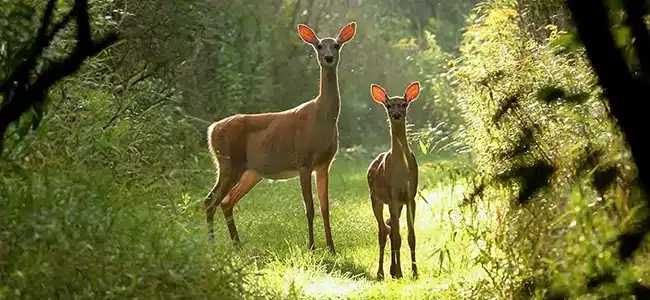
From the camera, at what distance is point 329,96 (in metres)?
9.83

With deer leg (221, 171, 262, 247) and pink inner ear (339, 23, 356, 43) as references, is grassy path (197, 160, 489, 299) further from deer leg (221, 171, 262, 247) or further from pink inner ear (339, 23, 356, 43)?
pink inner ear (339, 23, 356, 43)

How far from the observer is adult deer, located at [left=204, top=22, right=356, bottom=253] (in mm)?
9727

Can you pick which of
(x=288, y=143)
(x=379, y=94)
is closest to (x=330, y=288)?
(x=379, y=94)

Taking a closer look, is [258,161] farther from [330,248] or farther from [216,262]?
[216,262]

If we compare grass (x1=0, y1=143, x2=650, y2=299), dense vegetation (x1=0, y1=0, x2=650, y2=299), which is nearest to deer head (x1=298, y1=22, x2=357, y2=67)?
dense vegetation (x1=0, y1=0, x2=650, y2=299)

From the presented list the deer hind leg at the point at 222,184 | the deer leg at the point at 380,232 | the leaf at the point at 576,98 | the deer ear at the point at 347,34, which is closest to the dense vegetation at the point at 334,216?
the leaf at the point at 576,98

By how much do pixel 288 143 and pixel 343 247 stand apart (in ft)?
3.41

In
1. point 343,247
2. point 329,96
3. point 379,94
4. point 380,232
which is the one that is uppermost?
point 379,94

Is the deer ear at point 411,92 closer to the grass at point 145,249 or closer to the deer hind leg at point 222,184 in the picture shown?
the grass at point 145,249

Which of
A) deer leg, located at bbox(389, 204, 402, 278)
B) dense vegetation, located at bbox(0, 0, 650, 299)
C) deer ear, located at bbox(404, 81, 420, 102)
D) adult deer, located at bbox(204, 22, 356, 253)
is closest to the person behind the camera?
dense vegetation, located at bbox(0, 0, 650, 299)

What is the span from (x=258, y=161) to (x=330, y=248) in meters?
1.21

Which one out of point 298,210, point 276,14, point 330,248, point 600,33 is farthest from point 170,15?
point 600,33

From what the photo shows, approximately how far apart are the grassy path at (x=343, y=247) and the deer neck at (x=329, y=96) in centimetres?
115

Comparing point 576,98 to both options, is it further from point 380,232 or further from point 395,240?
point 380,232
